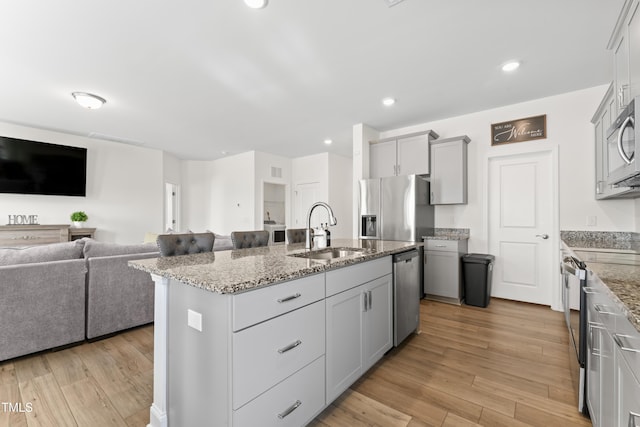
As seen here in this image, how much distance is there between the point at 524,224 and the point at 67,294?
5.19 meters

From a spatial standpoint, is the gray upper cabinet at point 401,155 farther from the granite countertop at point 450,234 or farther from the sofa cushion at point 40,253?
the sofa cushion at point 40,253

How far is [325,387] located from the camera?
5.24ft

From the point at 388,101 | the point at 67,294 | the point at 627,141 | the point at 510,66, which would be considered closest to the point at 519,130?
the point at 510,66

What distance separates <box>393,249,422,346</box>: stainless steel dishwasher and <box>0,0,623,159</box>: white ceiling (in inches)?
76.6

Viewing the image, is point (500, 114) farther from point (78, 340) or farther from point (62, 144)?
point (62, 144)

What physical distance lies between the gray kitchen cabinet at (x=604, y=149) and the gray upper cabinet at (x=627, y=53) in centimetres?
42

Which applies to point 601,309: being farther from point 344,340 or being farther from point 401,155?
point 401,155

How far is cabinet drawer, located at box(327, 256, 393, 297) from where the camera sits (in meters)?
1.67

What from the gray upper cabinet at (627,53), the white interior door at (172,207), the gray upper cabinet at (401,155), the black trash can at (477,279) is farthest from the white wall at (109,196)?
the gray upper cabinet at (627,53)

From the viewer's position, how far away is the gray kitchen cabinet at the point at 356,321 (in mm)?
1655

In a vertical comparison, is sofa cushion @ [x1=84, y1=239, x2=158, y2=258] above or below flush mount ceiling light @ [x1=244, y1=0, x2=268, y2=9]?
below

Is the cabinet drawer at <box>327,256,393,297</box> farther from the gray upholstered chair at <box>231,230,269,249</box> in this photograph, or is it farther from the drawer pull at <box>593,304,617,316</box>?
the gray upholstered chair at <box>231,230,269,249</box>

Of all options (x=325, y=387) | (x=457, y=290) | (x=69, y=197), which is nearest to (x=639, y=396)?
(x=325, y=387)

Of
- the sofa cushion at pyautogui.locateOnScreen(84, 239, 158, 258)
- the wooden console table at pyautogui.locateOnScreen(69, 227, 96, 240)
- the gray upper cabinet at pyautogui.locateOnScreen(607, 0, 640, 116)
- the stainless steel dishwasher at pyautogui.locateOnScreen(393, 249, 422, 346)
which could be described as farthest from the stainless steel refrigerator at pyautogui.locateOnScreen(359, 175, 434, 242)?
the wooden console table at pyautogui.locateOnScreen(69, 227, 96, 240)
